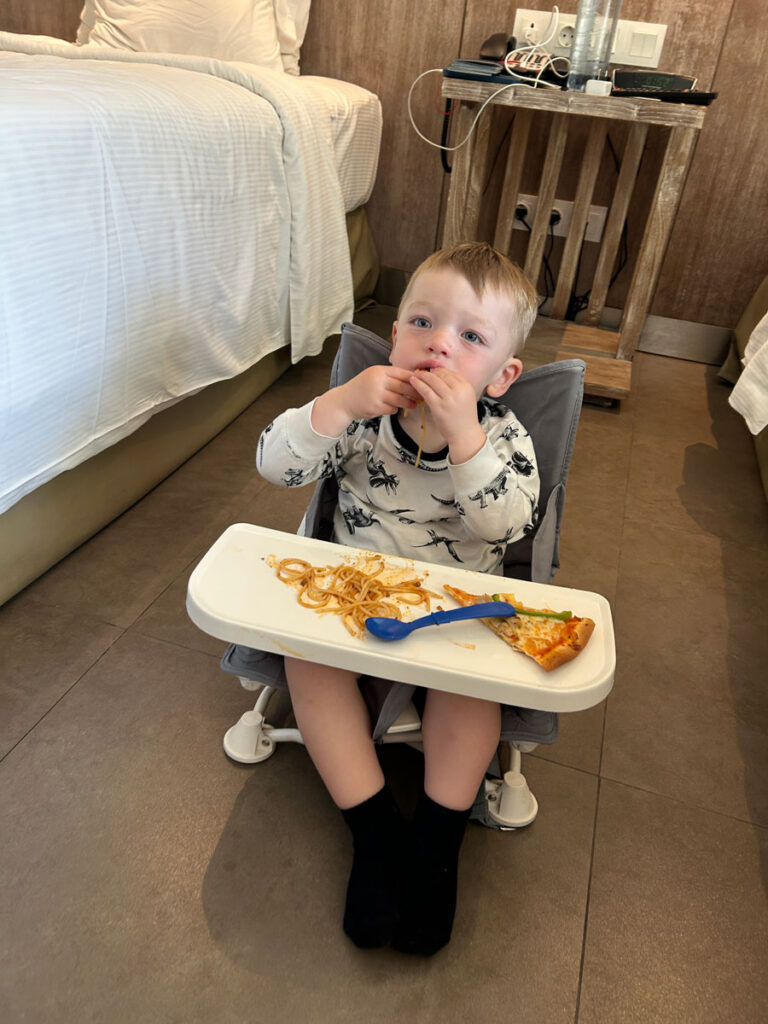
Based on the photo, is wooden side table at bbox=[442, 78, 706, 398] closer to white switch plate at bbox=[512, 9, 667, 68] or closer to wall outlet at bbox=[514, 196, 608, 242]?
wall outlet at bbox=[514, 196, 608, 242]

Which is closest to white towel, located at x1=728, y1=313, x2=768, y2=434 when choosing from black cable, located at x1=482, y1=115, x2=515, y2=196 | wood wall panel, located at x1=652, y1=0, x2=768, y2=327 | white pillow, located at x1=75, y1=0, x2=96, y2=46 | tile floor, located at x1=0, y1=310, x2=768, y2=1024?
tile floor, located at x1=0, y1=310, x2=768, y2=1024

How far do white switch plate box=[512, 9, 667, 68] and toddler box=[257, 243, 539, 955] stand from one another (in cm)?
161

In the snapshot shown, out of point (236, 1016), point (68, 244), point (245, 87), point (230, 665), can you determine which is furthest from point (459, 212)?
point (236, 1016)

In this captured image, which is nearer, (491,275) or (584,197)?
(491,275)

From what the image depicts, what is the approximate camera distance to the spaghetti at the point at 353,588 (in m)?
0.72

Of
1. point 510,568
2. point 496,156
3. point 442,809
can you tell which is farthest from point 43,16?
point 442,809

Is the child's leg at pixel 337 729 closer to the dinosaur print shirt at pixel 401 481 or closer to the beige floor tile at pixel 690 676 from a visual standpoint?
the dinosaur print shirt at pixel 401 481

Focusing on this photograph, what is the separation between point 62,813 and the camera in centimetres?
87

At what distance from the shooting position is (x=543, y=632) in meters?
0.71

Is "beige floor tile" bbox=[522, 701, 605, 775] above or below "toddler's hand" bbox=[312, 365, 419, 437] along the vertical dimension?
below

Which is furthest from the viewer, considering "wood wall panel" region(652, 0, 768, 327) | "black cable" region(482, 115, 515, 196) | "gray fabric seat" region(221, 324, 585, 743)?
"black cable" region(482, 115, 515, 196)

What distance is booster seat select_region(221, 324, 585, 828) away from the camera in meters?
0.85

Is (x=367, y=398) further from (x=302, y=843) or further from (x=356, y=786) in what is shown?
(x=302, y=843)

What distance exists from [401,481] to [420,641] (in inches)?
10.9
